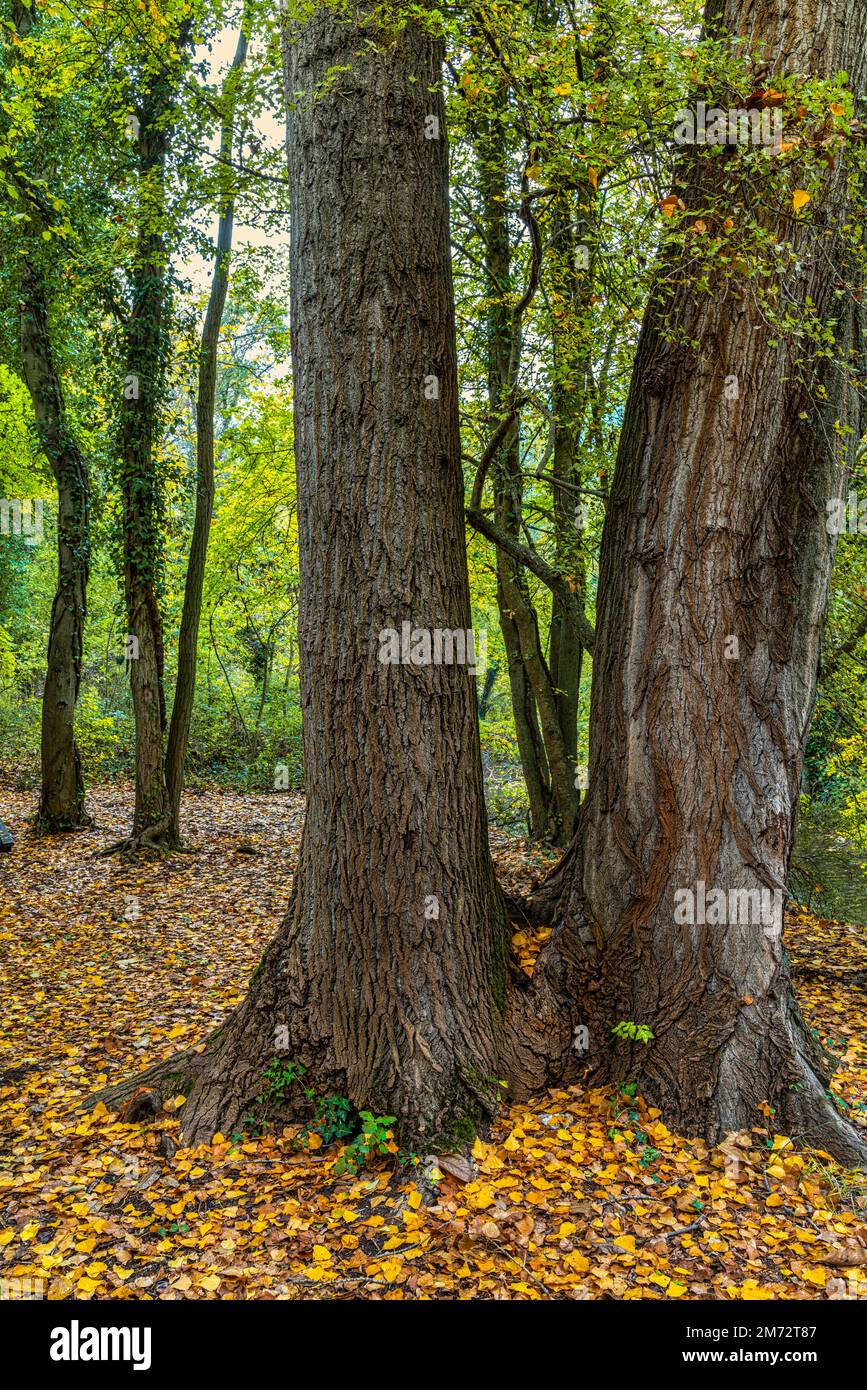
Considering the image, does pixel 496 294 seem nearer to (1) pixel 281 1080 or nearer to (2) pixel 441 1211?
(1) pixel 281 1080

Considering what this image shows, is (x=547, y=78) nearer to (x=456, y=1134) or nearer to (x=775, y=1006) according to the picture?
(x=775, y=1006)

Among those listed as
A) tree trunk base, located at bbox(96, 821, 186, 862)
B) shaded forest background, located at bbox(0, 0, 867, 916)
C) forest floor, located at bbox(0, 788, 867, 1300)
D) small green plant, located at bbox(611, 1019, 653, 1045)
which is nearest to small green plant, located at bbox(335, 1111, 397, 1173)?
forest floor, located at bbox(0, 788, 867, 1300)

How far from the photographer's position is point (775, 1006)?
352cm

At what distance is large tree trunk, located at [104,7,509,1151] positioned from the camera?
349 centimetres

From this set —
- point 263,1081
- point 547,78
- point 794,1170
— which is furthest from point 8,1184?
point 547,78

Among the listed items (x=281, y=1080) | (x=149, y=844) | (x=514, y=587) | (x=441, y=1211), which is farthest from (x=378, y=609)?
(x=149, y=844)

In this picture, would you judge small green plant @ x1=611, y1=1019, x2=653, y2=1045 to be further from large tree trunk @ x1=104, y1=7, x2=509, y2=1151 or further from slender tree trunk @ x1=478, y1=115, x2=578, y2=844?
slender tree trunk @ x1=478, y1=115, x2=578, y2=844

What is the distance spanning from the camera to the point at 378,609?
3494 millimetres

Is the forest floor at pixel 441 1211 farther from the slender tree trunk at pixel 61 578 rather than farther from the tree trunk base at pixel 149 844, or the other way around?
the slender tree trunk at pixel 61 578

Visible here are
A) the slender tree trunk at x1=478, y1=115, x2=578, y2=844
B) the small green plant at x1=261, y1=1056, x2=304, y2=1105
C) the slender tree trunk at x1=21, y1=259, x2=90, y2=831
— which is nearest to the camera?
the small green plant at x1=261, y1=1056, x2=304, y2=1105

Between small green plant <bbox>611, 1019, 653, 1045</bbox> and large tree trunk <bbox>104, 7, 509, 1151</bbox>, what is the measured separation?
524mm

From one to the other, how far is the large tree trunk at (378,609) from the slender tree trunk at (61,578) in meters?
8.38

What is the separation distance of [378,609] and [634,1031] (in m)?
2.05

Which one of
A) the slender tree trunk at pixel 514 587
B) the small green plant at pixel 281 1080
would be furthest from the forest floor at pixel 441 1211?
the slender tree trunk at pixel 514 587
